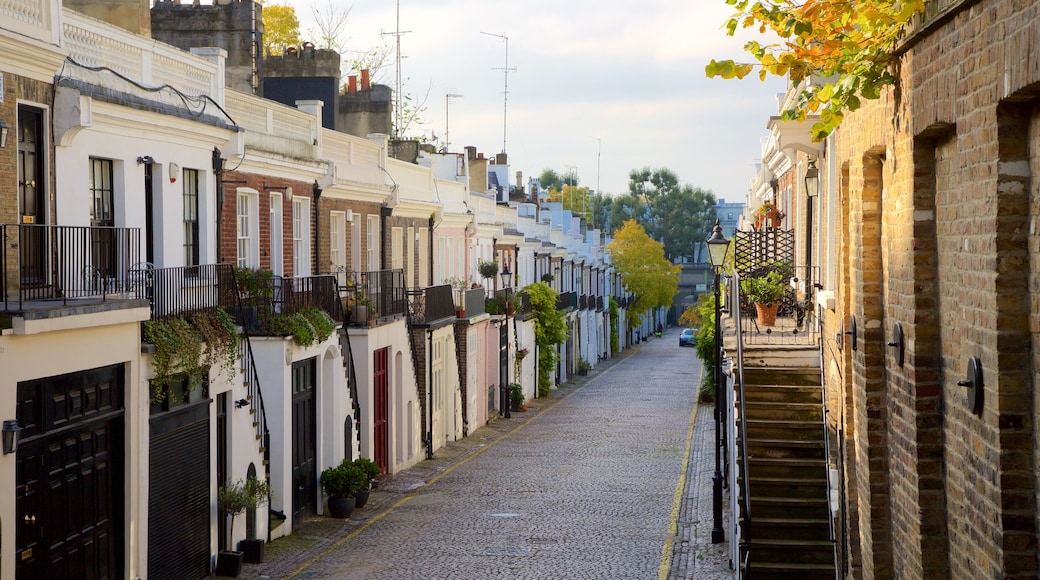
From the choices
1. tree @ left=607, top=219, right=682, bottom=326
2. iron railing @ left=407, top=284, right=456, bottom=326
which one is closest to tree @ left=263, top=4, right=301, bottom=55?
iron railing @ left=407, top=284, right=456, bottom=326

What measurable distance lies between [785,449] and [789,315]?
5547mm

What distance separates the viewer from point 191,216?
19.1m

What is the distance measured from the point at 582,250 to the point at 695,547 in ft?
174

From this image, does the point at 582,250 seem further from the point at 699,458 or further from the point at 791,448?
the point at 791,448

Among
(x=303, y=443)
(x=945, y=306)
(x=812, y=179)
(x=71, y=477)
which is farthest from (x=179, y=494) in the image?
(x=945, y=306)

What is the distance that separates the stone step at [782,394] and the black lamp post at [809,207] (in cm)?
263

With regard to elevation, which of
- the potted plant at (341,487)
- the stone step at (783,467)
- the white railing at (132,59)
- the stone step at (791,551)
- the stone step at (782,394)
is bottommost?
the potted plant at (341,487)

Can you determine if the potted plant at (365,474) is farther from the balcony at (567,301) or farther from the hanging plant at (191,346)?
the balcony at (567,301)

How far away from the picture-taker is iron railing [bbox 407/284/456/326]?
30.9 meters

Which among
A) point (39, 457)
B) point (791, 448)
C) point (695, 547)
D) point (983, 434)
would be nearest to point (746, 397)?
point (791, 448)

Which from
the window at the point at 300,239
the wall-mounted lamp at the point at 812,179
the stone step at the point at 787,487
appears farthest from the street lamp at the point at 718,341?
the window at the point at 300,239

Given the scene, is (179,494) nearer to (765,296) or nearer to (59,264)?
(59,264)

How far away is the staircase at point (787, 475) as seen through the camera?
15.1 meters

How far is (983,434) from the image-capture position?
582 cm
